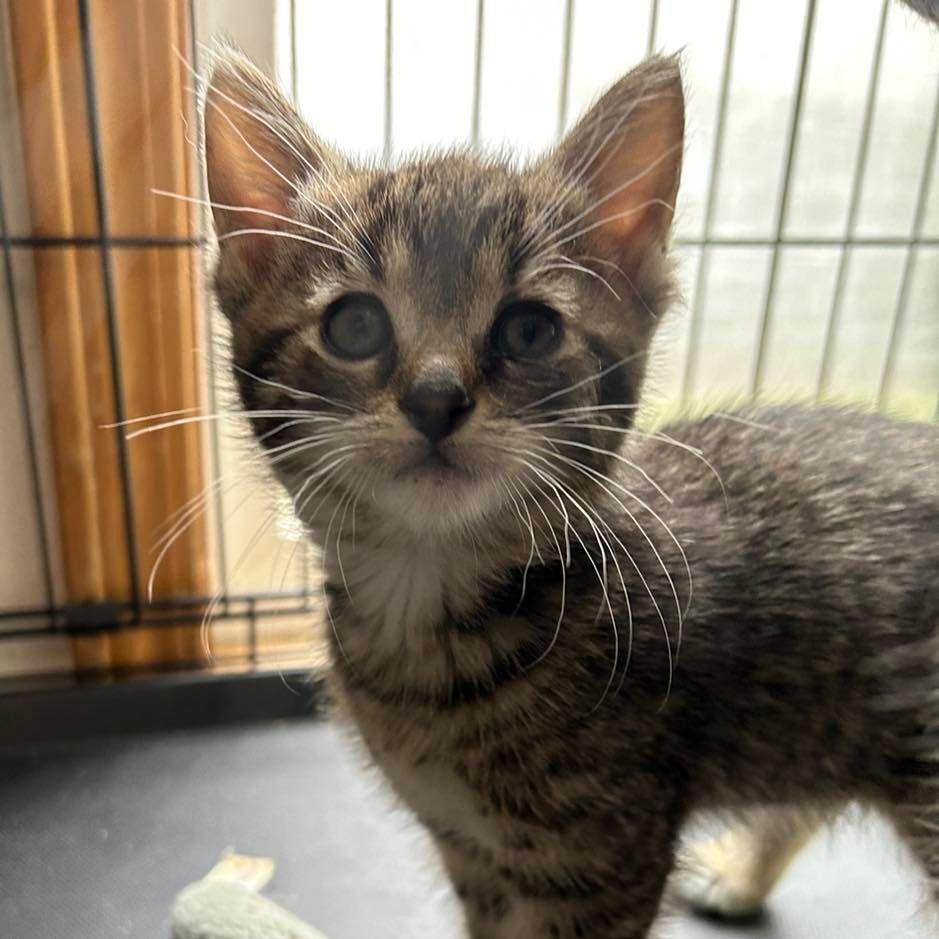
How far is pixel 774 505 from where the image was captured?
2.89 feet

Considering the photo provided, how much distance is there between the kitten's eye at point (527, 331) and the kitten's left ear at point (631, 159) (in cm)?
9

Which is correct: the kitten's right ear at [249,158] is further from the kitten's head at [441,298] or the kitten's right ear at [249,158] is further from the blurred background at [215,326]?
the blurred background at [215,326]

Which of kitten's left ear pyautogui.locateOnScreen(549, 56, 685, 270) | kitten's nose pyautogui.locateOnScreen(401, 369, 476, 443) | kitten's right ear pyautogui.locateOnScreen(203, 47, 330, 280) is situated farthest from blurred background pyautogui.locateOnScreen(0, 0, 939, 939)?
kitten's nose pyautogui.locateOnScreen(401, 369, 476, 443)

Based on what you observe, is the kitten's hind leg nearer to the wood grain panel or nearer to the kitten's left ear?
the kitten's left ear

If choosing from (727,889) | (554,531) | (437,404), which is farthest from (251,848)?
(437,404)

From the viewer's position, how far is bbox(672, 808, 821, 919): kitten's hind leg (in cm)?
107

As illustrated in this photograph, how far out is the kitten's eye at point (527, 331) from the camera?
2.27ft

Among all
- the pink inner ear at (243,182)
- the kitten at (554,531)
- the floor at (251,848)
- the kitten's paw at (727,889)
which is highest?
the pink inner ear at (243,182)

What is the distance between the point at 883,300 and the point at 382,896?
1093 millimetres

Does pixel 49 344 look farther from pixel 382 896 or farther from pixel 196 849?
pixel 382 896

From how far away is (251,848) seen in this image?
1178mm

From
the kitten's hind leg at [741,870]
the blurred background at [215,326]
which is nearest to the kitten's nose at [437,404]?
the blurred background at [215,326]

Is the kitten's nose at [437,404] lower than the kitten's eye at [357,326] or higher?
lower

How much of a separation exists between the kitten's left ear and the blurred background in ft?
0.87
